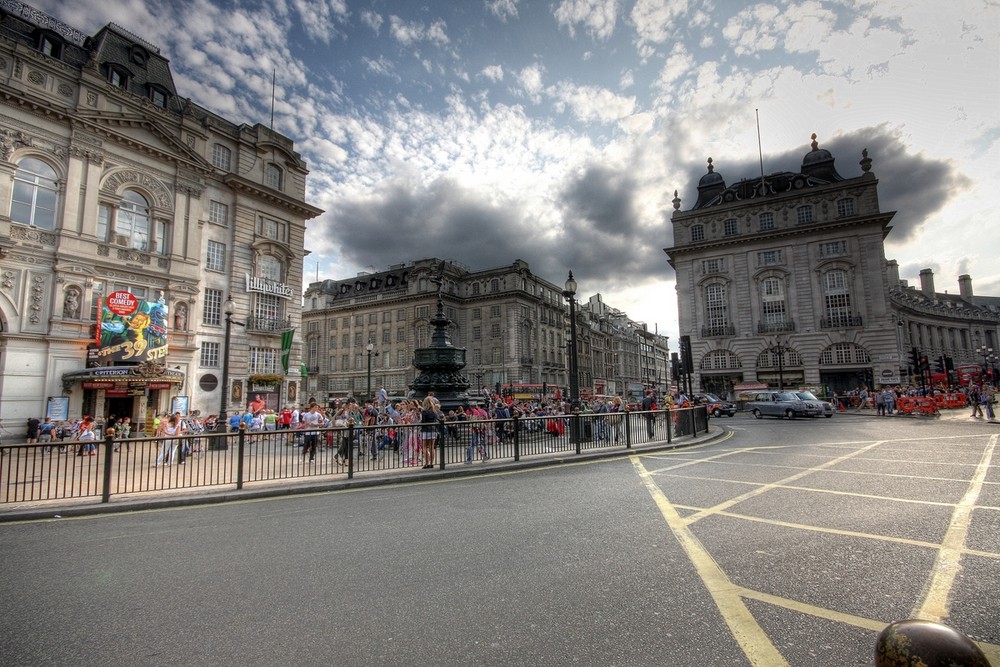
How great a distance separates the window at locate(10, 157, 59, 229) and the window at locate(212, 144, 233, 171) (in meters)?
8.80

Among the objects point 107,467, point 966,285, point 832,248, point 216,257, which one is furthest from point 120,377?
point 966,285

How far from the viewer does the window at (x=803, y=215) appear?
48.7 m

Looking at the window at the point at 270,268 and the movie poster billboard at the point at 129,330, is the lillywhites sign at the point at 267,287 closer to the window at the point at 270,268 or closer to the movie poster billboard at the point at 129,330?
the window at the point at 270,268

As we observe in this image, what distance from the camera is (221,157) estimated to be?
101 ft

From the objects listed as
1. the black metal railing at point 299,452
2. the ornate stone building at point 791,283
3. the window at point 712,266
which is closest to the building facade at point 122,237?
the black metal railing at point 299,452

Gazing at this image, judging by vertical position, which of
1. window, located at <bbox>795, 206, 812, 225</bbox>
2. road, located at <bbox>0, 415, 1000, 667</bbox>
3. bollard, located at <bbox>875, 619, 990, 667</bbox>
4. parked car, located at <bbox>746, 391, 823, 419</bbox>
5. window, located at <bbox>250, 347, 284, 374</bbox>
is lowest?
road, located at <bbox>0, 415, 1000, 667</bbox>

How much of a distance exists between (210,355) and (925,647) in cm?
3323

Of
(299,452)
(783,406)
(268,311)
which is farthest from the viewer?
(268,311)

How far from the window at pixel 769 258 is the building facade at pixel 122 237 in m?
45.6

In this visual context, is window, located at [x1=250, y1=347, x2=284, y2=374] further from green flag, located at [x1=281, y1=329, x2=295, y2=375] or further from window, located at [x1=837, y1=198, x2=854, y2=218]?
window, located at [x1=837, y1=198, x2=854, y2=218]

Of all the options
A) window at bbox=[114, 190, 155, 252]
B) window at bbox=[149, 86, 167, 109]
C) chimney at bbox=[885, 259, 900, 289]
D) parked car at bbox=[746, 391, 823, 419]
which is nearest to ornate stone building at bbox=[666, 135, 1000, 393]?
parked car at bbox=[746, 391, 823, 419]

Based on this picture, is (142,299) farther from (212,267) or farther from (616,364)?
(616,364)

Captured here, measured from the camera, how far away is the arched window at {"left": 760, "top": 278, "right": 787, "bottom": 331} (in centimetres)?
4856

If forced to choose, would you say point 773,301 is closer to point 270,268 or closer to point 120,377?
point 270,268
